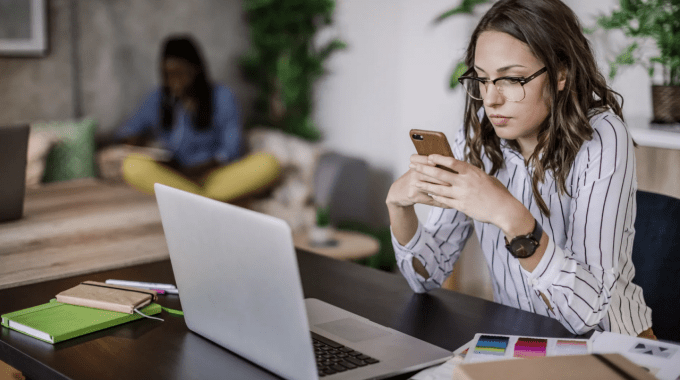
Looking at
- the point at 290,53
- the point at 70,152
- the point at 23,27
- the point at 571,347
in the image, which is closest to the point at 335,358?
the point at 571,347

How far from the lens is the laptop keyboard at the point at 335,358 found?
2.85 feet

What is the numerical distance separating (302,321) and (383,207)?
312cm

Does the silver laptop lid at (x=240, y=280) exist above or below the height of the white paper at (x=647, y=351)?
above

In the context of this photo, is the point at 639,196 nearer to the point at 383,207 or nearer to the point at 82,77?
the point at 383,207

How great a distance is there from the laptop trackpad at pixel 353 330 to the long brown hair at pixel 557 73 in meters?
0.51

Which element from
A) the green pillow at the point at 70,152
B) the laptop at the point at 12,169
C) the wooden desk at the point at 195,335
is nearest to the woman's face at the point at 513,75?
the wooden desk at the point at 195,335

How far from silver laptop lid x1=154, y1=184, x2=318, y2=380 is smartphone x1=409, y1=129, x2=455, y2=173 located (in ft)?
1.19

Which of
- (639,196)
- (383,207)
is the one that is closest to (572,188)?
(639,196)

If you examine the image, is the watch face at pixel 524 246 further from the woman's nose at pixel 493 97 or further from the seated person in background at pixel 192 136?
the seated person in background at pixel 192 136

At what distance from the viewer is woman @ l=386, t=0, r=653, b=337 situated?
108 cm

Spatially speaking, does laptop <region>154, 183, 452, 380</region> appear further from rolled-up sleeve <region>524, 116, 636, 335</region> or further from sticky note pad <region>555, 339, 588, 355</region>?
rolled-up sleeve <region>524, 116, 636, 335</region>

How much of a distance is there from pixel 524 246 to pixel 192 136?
3.20 meters

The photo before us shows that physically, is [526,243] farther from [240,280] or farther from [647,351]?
[240,280]

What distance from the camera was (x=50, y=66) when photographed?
402 centimetres
